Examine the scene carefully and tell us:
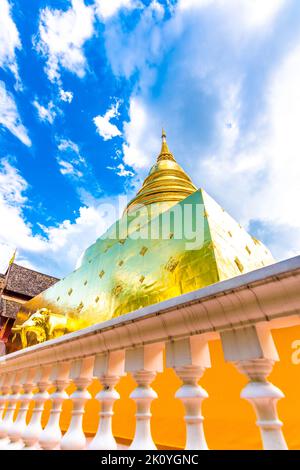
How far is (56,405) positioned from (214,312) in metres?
1.78

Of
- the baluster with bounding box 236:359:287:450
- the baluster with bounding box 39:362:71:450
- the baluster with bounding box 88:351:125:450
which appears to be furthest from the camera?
the baluster with bounding box 39:362:71:450

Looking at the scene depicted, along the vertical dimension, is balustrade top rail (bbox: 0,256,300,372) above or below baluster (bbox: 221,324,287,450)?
above

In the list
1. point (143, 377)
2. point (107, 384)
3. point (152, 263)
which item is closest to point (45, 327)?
point (152, 263)

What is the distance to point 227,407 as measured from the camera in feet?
10.7

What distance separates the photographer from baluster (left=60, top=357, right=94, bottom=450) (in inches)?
76.2

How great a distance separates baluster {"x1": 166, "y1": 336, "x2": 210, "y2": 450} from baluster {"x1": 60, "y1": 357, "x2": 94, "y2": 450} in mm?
914

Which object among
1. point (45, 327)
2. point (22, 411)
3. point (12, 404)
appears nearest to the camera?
point (22, 411)

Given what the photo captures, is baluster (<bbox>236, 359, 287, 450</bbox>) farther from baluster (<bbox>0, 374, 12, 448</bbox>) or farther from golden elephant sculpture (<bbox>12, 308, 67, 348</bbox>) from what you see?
golden elephant sculpture (<bbox>12, 308, 67, 348</bbox>)

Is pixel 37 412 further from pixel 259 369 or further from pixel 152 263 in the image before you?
pixel 152 263

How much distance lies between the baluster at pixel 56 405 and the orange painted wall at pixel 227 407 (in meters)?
1.69

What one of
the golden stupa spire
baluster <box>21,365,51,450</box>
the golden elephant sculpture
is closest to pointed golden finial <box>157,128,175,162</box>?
the golden stupa spire

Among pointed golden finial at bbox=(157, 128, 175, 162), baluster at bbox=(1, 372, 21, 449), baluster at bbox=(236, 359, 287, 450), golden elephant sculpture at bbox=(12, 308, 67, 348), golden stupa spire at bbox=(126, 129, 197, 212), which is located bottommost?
baluster at bbox=(236, 359, 287, 450)

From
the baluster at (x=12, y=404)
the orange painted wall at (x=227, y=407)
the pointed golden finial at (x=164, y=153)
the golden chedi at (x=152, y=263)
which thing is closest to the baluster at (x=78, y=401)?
the baluster at (x=12, y=404)
